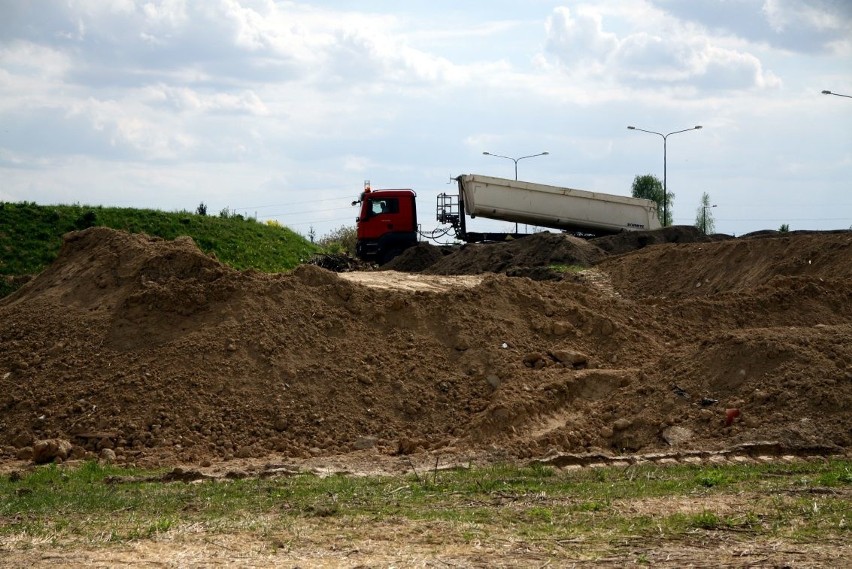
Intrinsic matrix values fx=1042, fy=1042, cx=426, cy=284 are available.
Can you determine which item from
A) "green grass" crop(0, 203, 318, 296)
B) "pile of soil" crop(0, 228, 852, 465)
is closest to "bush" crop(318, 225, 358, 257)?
"green grass" crop(0, 203, 318, 296)

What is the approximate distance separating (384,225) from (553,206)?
6.44 meters

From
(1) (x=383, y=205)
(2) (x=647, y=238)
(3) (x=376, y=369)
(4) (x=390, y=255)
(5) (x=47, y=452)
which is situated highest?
(1) (x=383, y=205)

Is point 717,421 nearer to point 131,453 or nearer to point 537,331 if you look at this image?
point 537,331

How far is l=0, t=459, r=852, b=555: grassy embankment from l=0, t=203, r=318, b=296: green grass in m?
17.9

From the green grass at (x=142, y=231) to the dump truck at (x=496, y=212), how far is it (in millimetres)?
2954

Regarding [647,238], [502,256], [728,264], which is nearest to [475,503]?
[728,264]

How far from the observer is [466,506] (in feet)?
30.1

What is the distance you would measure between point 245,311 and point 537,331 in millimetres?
4497

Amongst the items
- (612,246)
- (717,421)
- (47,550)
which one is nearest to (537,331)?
(717,421)

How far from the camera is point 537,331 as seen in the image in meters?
16.2

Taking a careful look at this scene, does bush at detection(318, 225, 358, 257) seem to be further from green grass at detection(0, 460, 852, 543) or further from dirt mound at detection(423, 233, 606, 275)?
green grass at detection(0, 460, 852, 543)

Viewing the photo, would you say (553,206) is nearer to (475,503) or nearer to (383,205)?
(383,205)

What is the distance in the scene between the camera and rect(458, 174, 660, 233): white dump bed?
35656mm

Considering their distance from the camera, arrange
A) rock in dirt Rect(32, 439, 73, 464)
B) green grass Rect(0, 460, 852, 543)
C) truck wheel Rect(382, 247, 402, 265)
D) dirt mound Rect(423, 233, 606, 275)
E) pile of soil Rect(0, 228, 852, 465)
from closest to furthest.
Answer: green grass Rect(0, 460, 852, 543), rock in dirt Rect(32, 439, 73, 464), pile of soil Rect(0, 228, 852, 465), dirt mound Rect(423, 233, 606, 275), truck wheel Rect(382, 247, 402, 265)
